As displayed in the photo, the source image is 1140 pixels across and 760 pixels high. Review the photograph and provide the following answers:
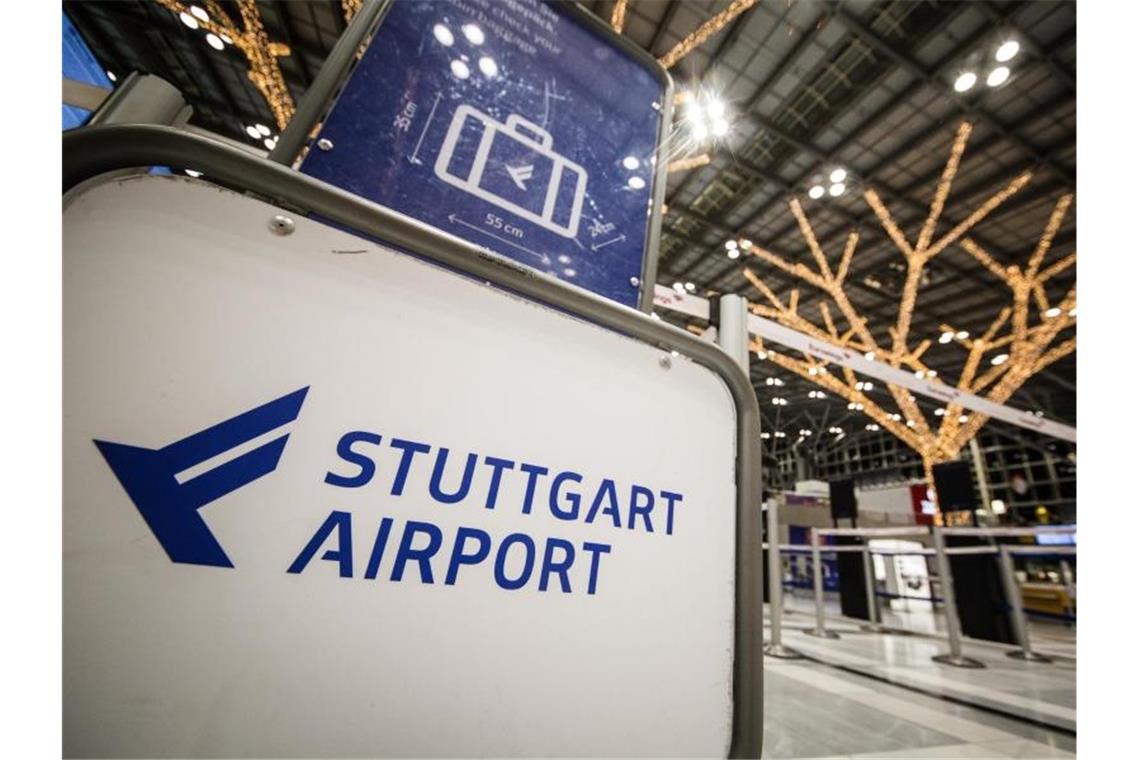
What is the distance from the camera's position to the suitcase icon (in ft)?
2.66

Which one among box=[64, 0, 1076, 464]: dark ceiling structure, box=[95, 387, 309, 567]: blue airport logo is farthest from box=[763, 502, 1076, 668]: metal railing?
box=[64, 0, 1076, 464]: dark ceiling structure

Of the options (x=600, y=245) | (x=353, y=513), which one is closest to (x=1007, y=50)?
(x=600, y=245)

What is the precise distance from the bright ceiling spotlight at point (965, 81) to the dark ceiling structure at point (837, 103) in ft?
0.52

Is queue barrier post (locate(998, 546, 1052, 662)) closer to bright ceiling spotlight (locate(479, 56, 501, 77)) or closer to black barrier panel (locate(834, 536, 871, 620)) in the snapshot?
black barrier panel (locate(834, 536, 871, 620))

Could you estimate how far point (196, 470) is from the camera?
0.39 metres

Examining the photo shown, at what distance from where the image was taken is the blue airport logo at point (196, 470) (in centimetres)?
36

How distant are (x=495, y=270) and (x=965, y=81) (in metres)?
8.31

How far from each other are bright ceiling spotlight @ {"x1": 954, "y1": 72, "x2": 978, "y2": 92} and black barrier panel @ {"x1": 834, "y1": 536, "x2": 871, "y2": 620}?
19.5ft
